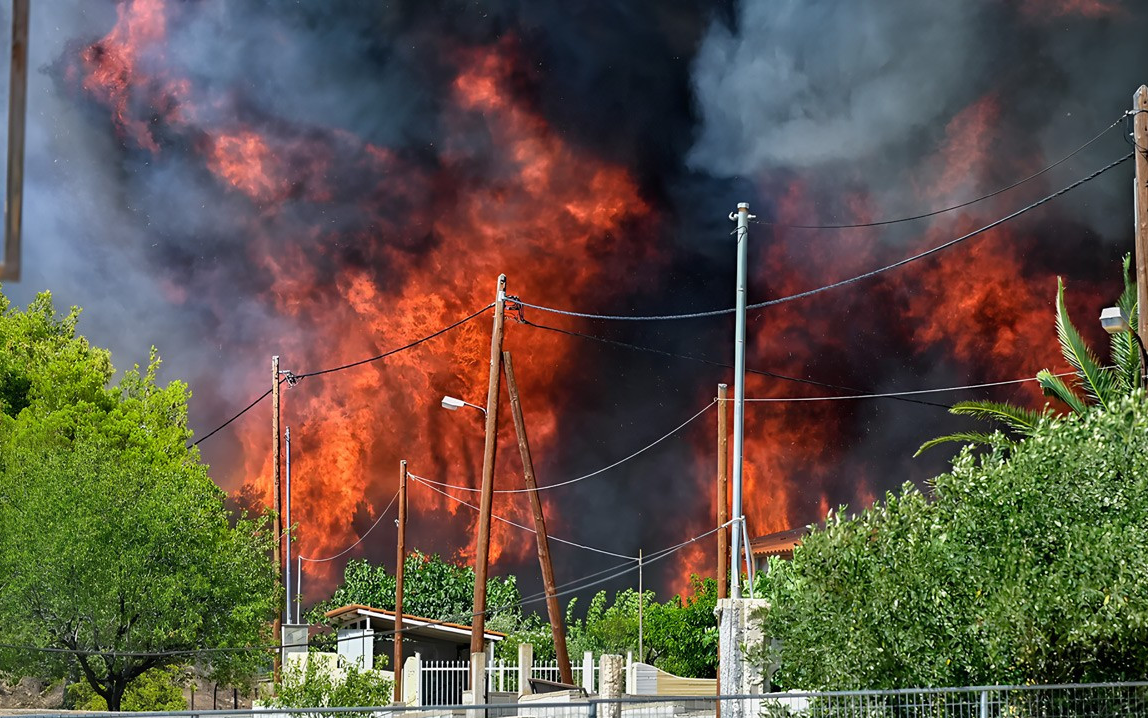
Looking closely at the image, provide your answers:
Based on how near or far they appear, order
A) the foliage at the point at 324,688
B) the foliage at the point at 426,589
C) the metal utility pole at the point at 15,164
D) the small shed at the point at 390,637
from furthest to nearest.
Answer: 1. the foliage at the point at 426,589
2. the small shed at the point at 390,637
3. the foliage at the point at 324,688
4. the metal utility pole at the point at 15,164

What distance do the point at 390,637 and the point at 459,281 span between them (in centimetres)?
5209

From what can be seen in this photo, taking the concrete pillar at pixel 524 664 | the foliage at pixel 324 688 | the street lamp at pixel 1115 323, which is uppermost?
the street lamp at pixel 1115 323

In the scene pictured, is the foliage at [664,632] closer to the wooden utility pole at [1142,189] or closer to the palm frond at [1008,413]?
the palm frond at [1008,413]

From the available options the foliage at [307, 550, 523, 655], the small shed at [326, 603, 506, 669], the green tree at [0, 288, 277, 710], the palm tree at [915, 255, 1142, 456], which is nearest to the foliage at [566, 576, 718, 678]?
the foliage at [307, 550, 523, 655]

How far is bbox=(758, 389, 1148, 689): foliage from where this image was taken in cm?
1406

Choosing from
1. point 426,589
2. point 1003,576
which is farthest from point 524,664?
point 426,589

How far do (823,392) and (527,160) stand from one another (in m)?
28.1

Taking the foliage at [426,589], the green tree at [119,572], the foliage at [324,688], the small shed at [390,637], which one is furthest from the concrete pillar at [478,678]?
the foliage at [426,589]

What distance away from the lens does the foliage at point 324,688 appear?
25812 millimetres

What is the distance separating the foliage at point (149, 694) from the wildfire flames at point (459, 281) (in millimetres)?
52844

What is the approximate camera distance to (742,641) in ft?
56.7

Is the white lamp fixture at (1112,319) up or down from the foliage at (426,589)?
up

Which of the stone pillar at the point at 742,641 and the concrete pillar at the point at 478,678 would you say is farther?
the concrete pillar at the point at 478,678

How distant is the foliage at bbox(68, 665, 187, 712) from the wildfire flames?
52844mm
